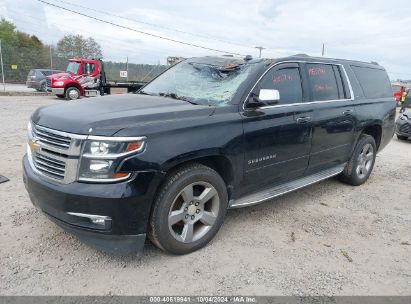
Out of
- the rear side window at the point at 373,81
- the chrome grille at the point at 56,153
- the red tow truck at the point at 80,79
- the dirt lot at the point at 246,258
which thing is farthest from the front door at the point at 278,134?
the red tow truck at the point at 80,79

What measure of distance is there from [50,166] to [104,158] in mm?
589

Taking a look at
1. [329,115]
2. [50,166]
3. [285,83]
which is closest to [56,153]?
[50,166]

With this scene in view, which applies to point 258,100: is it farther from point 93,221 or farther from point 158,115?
point 93,221

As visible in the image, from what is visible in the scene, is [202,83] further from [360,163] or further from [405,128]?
[405,128]

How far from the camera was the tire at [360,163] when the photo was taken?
561cm

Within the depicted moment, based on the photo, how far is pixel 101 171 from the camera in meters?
2.80

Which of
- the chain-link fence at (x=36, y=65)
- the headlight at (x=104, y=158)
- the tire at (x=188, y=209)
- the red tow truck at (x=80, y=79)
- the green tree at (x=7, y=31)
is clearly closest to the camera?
the headlight at (x=104, y=158)

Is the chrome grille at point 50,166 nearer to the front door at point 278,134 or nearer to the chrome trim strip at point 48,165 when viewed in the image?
the chrome trim strip at point 48,165

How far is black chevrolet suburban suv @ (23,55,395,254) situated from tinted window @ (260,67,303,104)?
0.01 m

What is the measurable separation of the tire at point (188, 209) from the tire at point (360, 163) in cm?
290

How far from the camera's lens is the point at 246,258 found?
3408 mm

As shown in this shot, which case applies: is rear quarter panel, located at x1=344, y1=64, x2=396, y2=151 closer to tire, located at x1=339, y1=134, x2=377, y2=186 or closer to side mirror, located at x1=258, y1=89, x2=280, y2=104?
tire, located at x1=339, y1=134, x2=377, y2=186

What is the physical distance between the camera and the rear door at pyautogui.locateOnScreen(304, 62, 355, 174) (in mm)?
4555

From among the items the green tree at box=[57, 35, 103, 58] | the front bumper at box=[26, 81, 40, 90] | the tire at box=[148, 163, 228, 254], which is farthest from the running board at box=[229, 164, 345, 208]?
the green tree at box=[57, 35, 103, 58]
